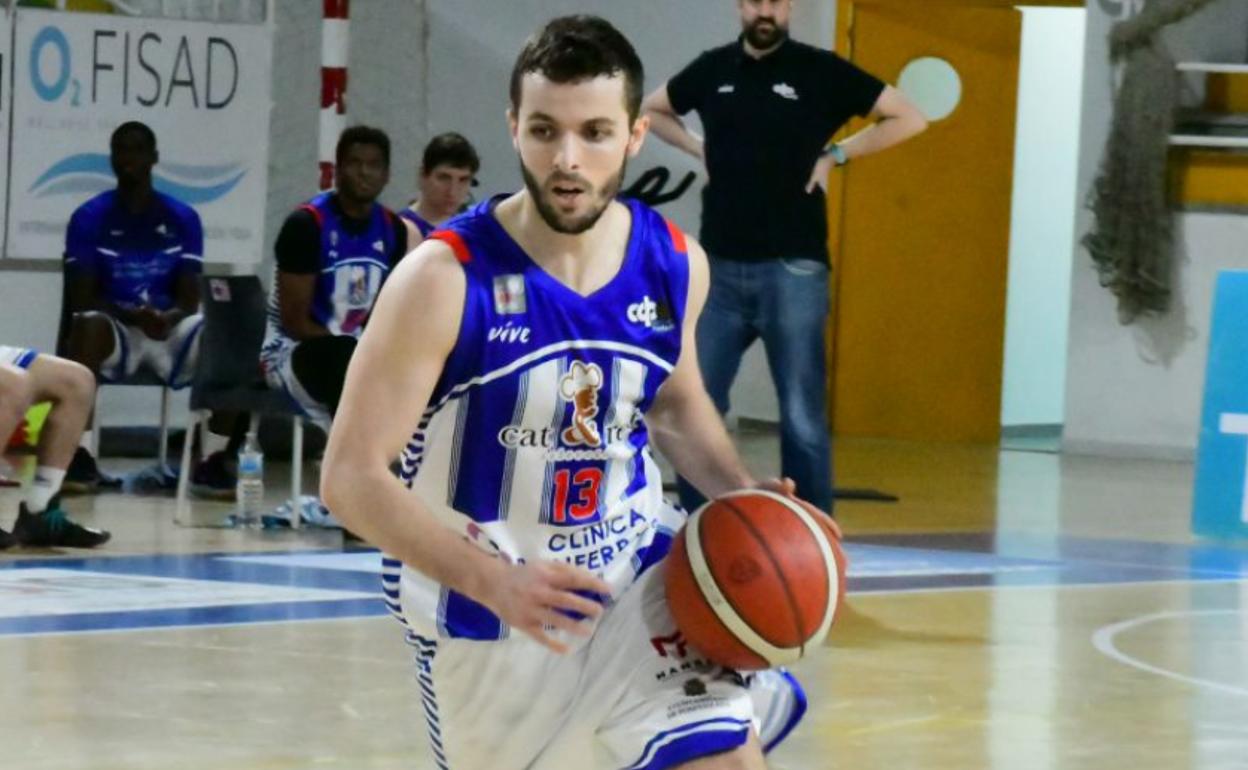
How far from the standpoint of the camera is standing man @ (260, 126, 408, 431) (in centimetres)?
943

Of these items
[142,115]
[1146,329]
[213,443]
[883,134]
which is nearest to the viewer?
[883,134]

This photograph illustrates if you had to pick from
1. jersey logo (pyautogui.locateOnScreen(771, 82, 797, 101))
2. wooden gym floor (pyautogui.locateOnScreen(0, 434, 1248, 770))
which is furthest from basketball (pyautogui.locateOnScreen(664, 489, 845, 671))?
jersey logo (pyautogui.locateOnScreen(771, 82, 797, 101))

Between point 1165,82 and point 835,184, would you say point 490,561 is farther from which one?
point 835,184

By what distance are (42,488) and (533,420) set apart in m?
5.70

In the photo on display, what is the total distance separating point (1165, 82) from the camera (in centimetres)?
1408

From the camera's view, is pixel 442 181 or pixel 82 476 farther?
pixel 82 476

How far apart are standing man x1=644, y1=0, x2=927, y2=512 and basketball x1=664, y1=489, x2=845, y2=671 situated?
4469 millimetres

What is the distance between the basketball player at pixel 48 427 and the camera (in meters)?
8.81

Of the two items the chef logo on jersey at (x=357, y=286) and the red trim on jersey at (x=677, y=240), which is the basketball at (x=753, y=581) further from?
the chef logo on jersey at (x=357, y=286)

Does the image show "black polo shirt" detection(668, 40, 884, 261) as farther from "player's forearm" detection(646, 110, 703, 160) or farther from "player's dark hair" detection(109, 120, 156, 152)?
"player's dark hair" detection(109, 120, 156, 152)

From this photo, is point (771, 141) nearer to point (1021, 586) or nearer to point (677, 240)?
point (1021, 586)

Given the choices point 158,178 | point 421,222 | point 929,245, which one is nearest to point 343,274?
point 421,222

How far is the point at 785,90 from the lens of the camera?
8.16m

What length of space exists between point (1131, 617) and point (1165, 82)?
6.71m
